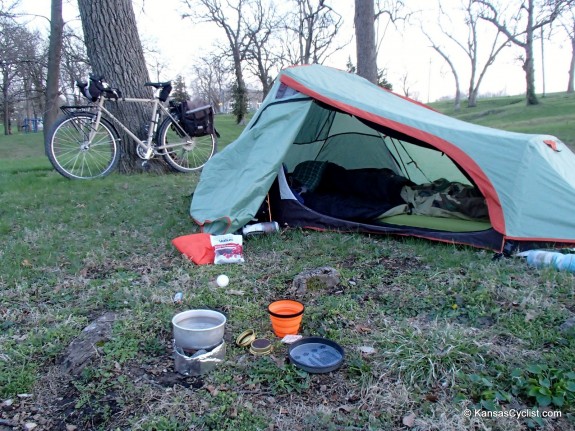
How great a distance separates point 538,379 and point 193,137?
15.7 feet

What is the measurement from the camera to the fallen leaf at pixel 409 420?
5.11 ft

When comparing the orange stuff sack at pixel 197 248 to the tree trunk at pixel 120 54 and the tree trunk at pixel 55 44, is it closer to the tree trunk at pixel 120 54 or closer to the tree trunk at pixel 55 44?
the tree trunk at pixel 120 54

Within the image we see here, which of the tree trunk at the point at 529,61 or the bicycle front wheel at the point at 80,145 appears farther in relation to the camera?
the tree trunk at the point at 529,61

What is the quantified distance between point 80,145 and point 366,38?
491cm

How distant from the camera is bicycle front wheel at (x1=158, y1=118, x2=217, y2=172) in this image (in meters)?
5.44

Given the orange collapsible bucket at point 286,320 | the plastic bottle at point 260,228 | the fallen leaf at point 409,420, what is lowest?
the fallen leaf at point 409,420

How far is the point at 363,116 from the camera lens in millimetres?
3412

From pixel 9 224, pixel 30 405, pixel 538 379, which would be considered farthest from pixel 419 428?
pixel 9 224

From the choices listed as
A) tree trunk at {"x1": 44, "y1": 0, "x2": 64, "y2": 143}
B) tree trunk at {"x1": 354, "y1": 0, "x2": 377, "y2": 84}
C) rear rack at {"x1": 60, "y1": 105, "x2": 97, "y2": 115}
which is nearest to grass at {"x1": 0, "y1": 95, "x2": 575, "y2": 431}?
rear rack at {"x1": 60, "y1": 105, "x2": 97, "y2": 115}

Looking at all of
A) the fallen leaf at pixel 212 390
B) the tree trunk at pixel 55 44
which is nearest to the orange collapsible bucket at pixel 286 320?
the fallen leaf at pixel 212 390

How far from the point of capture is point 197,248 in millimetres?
3123

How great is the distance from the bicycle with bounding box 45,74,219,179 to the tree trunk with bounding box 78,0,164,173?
0.16 m

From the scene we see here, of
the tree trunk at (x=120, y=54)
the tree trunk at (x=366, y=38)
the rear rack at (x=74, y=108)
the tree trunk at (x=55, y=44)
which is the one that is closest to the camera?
the rear rack at (x=74, y=108)

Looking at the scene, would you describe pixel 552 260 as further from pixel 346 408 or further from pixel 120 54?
pixel 120 54
